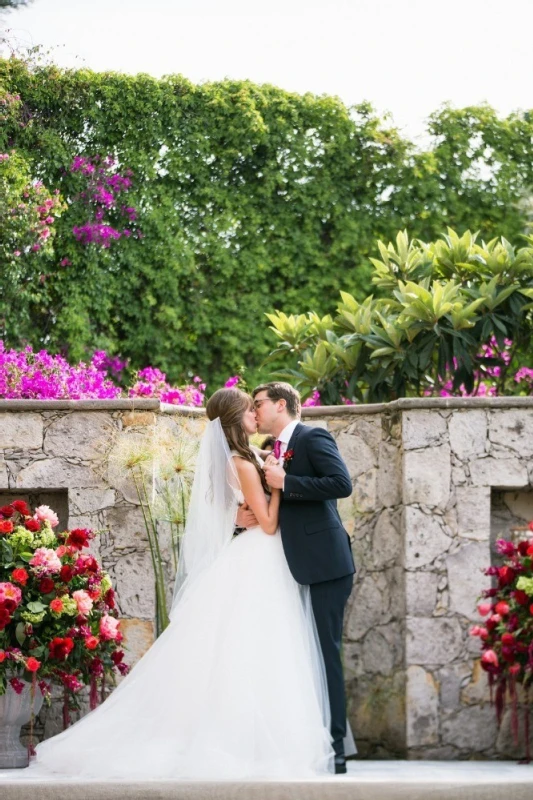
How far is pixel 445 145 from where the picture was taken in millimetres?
10062

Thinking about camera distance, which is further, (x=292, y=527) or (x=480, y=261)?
(x=480, y=261)

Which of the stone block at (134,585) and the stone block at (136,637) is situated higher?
the stone block at (134,585)

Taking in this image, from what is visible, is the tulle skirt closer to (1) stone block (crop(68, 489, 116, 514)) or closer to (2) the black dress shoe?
(2) the black dress shoe

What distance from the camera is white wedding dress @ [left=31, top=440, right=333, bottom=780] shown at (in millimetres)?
4109

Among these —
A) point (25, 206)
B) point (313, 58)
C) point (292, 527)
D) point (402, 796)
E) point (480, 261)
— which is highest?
point (313, 58)

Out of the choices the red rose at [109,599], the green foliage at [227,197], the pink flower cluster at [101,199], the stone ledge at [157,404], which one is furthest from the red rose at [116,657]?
the pink flower cluster at [101,199]

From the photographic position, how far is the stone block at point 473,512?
520 cm

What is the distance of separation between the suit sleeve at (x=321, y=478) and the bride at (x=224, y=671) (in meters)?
0.16

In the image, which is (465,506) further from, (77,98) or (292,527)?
(77,98)

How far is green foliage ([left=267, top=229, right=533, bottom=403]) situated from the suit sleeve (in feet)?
4.79

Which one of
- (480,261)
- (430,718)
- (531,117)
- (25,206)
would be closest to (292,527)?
(430,718)

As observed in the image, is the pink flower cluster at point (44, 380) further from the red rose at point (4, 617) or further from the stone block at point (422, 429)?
the red rose at point (4, 617)

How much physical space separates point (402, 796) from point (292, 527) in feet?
3.84

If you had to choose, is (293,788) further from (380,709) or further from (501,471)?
(501,471)
